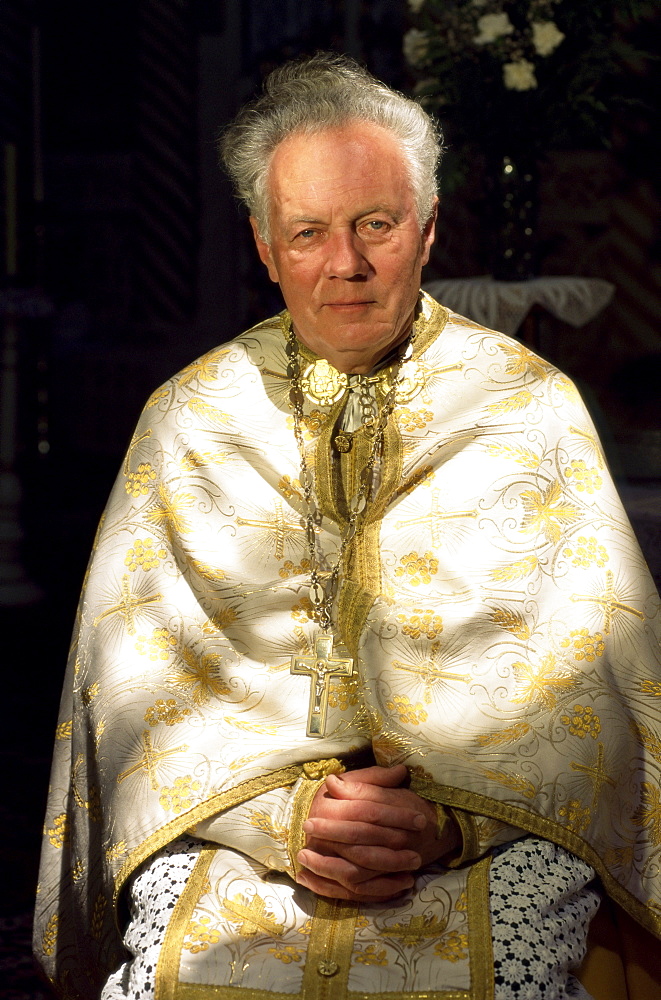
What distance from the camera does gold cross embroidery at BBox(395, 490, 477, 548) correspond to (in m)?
1.96

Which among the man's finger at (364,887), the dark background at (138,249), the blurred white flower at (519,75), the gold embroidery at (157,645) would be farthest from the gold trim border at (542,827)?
the blurred white flower at (519,75)

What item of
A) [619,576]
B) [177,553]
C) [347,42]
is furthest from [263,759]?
[347,42]

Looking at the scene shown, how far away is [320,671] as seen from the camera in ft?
6.27

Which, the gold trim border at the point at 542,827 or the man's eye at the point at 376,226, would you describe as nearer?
the gold trim border at the point at 542,827

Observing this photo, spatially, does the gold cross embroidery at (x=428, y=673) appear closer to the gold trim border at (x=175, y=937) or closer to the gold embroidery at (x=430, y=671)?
the gold embroidery at (x=430, y=671)

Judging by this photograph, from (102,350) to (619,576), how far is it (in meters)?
6.24

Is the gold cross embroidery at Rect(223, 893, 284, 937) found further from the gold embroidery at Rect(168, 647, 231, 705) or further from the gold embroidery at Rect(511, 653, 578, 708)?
the gold embroidery at Rect(511, 653, 578, 708)

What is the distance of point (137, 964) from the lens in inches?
65.1

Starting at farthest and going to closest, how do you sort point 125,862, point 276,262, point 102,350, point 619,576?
1. point 102,350
2. point 276,262
3. point 619,576
4. point 125,862

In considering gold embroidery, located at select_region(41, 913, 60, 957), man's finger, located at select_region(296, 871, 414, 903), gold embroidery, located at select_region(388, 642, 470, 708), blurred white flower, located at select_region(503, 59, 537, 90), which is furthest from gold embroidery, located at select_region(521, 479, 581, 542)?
blurred white flower, located at select_region(503, 59, 537, 90)

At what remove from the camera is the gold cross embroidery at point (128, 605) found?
1.98 metres

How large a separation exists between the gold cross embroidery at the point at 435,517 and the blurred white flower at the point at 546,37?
2470 millimetres

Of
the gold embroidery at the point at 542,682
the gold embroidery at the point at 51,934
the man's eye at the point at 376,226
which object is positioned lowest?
the gold embroidery at the point at 51,934

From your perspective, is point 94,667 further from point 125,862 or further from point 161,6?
point 161,6
